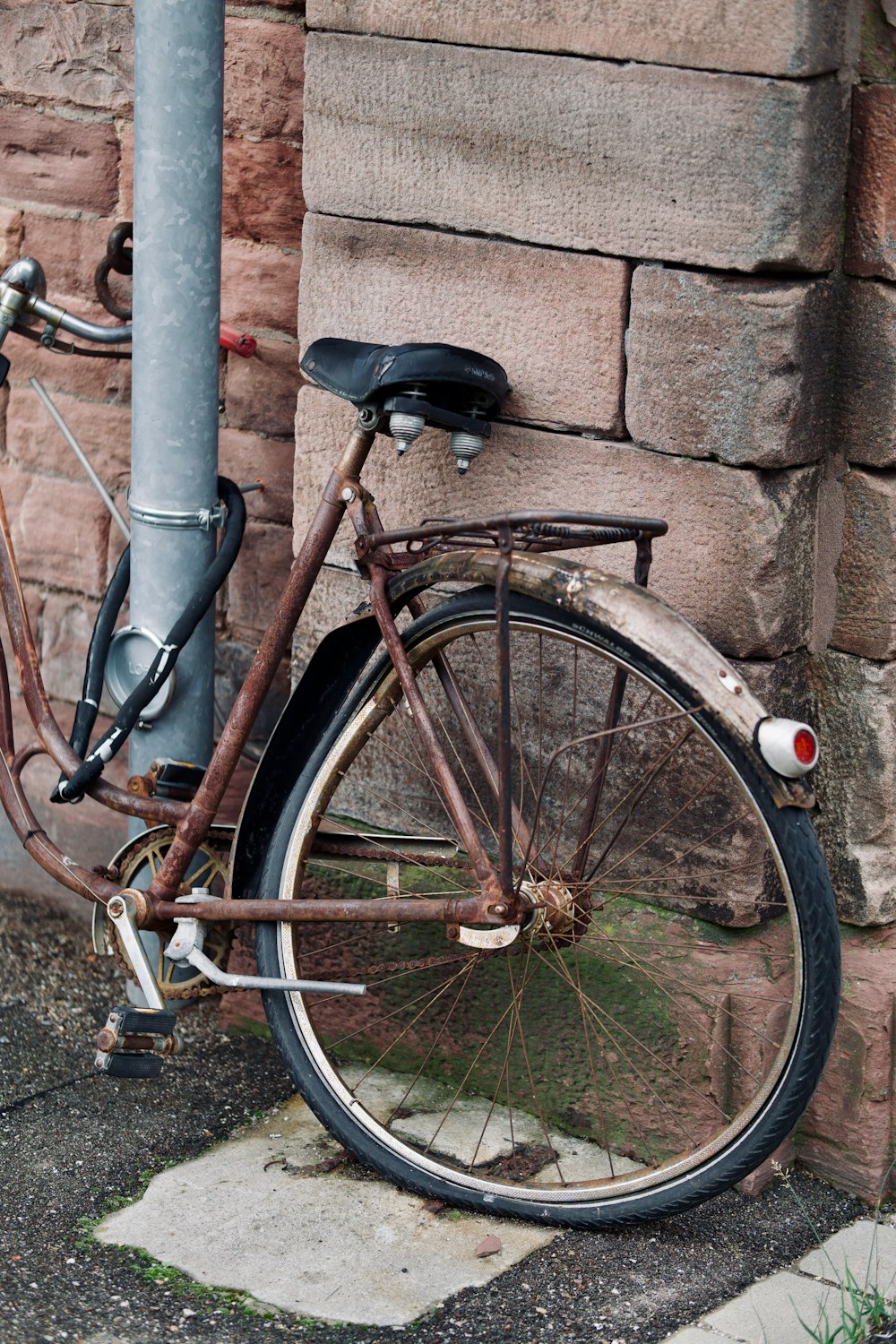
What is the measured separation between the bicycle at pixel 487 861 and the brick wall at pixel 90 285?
0.33 m

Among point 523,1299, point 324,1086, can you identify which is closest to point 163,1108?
point 324,1086

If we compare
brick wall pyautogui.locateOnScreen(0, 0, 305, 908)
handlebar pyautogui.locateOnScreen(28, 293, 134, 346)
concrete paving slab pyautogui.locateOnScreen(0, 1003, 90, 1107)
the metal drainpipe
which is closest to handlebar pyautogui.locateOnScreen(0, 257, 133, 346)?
handlebar pyautogui.locateOnScreen(28, 293, 134, 346)

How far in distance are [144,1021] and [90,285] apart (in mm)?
1700

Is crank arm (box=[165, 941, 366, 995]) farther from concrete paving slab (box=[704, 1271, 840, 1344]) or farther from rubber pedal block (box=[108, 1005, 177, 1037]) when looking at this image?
concrete paving slab (box=[704, 1271, 840, 1344])

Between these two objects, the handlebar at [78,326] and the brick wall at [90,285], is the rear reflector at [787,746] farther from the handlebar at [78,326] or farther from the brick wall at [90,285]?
the handlebar at [78,326]

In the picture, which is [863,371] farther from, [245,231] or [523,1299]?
[523,1299]

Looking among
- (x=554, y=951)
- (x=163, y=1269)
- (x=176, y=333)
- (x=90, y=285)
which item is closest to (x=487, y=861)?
(x=554, y=951)

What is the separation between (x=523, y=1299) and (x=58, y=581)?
2079 millimetres

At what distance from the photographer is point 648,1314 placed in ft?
8.56

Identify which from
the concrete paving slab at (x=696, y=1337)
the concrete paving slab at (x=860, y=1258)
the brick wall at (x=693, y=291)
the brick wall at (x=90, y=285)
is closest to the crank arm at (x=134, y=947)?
the brick wall at (x=90, y=285)

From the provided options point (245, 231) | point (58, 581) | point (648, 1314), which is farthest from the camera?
point (58, 581)

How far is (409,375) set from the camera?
2.70 metres

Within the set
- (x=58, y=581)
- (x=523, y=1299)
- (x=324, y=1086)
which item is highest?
(x=58, y=581)

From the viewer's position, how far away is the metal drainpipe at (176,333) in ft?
9.78
